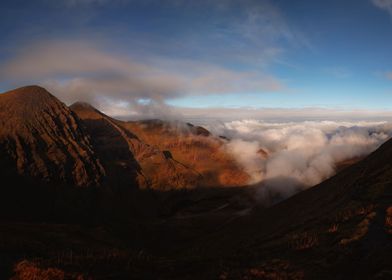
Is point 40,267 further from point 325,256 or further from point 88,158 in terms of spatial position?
point 88,158

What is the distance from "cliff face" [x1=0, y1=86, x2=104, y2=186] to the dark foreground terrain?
0.55 m

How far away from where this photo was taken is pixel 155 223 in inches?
5615

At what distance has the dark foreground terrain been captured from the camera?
17.8 m

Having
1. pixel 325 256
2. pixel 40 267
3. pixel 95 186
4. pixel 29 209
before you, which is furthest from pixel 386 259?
pixel 95 186

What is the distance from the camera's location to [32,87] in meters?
173

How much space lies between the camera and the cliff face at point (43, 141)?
435 feet

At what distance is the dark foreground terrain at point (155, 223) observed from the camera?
1775cm

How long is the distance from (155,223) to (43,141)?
62061 mm

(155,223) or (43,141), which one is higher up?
(43,141)

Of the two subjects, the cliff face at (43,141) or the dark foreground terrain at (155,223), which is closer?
the dark foreground terrain at (155,223)

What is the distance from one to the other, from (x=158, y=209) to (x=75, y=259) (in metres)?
159

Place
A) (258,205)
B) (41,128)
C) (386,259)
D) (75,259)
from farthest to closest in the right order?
(258,205), (41,128), (75,259), (386,259)

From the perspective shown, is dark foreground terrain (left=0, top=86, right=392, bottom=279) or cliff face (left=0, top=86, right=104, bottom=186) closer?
dark foreground terrain (left=0, top=86, right=392, bottom=279)

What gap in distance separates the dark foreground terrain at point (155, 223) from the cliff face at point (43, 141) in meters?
0.55
